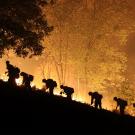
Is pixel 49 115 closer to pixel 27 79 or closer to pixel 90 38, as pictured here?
pixel 27 79

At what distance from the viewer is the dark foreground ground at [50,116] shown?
1554cm

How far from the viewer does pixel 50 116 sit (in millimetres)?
17203

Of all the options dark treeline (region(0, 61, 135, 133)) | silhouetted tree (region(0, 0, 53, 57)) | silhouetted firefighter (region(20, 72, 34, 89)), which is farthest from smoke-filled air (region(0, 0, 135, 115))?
dark treeline (region(0, 61, 135, 133))

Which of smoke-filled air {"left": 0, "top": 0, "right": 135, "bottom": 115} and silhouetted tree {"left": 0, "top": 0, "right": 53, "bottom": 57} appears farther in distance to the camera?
smoke-filled air {"left": 0, "top": 0, "right": 135, "bottom": 115}

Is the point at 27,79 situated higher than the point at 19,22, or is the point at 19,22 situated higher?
the point at 19,22

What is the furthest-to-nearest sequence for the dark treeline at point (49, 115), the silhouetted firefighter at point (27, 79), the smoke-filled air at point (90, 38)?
the smoke-filled air at point (90, 38) < the silhouetted firefighter at point (27, 79) < the dark treeline at point (49, 115)

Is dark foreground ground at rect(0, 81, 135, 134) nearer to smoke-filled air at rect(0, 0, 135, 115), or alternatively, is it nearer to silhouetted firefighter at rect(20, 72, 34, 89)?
silhouetted firefighter at rect(20, 72, 34, 89)

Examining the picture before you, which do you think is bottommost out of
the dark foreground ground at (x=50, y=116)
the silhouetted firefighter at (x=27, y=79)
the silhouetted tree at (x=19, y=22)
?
the dark foreground ground at (x=50, y=116)

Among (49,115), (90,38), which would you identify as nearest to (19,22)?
(49,115)

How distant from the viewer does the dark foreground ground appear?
612 inches

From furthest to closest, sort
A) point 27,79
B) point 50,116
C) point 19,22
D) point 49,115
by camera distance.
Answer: point 19,22, point 27,79, point 49,115, point 50,116

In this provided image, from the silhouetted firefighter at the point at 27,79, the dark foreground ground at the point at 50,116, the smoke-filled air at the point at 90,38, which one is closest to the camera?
the dark foreground ground at the point at 50,116

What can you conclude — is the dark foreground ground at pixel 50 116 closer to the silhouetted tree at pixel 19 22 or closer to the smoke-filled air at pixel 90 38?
the silhouetted tree at pixel 19 22

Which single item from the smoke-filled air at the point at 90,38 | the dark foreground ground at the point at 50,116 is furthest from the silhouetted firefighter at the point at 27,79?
the smoke-filled air at the point at 90,38
